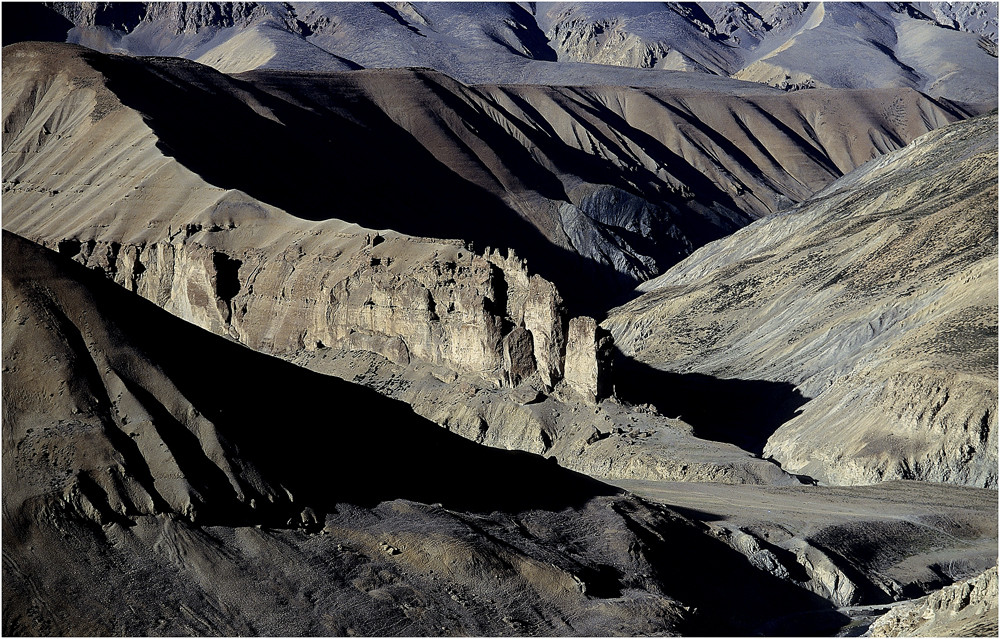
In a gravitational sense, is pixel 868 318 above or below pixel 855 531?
above

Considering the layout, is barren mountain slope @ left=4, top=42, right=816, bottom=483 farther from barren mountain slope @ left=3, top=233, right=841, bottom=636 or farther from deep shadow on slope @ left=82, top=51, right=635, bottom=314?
barren mountain slope @ left=3, top=233, right=841, bottom=636

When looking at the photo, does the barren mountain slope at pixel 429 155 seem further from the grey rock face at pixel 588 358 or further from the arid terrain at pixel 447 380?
the grey rock face at pixel 588 358

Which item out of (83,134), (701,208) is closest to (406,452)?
(83,134)

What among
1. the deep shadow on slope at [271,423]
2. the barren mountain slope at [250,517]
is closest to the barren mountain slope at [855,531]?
the barren mountain slope at [250,517]

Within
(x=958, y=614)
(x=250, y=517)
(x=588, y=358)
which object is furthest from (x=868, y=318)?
(x=250, y=517)

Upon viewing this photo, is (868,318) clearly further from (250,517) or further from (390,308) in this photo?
(250,517)
